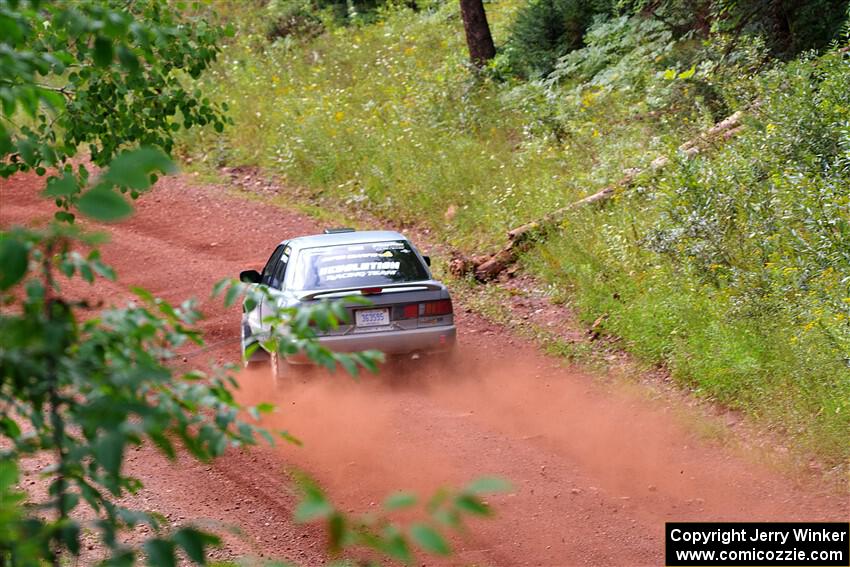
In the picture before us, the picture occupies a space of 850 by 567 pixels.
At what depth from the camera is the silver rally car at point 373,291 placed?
1034 cm

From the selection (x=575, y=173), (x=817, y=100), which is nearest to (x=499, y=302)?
(x=575, y=173)

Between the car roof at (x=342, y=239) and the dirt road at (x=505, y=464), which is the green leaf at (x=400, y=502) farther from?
the car roof at (x=342, y=239)

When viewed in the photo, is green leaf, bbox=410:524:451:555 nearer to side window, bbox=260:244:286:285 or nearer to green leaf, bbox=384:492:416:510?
green leaf, bbox=384:492:416:510

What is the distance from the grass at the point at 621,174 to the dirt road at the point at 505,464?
0.84 meters

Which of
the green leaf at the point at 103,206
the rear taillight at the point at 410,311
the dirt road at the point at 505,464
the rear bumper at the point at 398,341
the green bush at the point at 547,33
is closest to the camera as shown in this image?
the green leaf at the point at 103,206

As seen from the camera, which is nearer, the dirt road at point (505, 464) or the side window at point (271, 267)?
the dirt road at point (505, 464)

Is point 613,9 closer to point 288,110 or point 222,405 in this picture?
point 288,110

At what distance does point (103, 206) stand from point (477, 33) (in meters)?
20.1

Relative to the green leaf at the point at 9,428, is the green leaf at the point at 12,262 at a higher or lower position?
higher

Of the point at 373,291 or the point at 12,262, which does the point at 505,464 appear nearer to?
the point at 373,291

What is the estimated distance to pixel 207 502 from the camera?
336 inches

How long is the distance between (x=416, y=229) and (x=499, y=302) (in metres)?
4.22

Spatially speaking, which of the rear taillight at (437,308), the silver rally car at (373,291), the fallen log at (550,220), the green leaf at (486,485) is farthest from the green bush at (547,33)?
the green leaf at (486,485)

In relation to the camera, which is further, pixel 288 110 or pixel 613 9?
pixel 288 110
